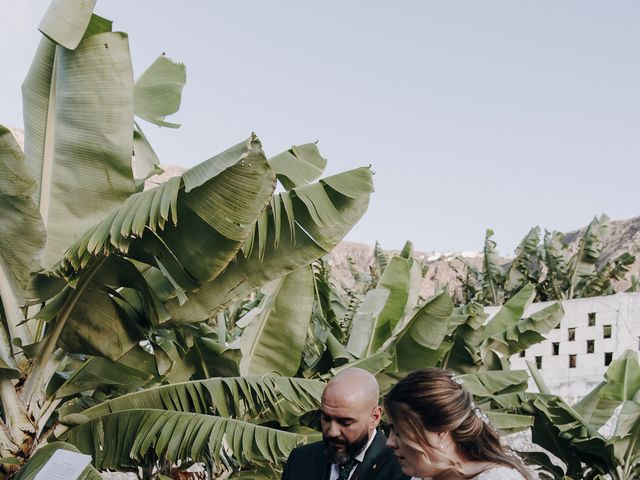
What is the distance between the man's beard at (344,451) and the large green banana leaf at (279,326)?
4.01 meters

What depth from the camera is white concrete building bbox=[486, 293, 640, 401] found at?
13344mm

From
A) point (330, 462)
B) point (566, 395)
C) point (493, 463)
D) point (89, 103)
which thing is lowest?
point (566, 395)

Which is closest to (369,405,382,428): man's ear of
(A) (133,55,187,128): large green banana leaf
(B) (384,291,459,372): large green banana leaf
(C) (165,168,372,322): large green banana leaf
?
(C) (165,168,372,322): large green banana leaf

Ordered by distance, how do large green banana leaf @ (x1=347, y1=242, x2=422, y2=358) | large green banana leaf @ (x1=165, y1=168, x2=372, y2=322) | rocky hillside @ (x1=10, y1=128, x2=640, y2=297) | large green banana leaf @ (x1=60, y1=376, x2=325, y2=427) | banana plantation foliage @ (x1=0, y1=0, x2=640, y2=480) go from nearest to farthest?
banana plantation foliage @ (x1=0, y1=0, x2=640, y2=480) < large green banana leaf @ (x1=165, y1=168, x2=372, y2=322) < large green banana leaf @ (x1=60, y1=376, x2=325, y2=427) < large green banana leaf @ (x1=347, y1=242, x2=422, y2=358) < rocky hillside @ (x1=10, y1=128, x2=640, y2=297)

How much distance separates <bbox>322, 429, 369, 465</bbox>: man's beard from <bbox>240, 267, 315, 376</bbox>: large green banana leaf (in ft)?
13.1

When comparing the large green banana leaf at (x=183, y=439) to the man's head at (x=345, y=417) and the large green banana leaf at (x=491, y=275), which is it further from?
the large green banana leaf at (x=491, y=275)

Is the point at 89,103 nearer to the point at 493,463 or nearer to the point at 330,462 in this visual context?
the point at 330,462

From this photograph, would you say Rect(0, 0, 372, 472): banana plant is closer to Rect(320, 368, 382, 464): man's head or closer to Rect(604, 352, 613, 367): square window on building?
Rect(320, 368, 382, 464): man's head

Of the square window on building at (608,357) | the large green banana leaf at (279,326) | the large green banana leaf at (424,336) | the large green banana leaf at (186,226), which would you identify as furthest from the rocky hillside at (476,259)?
the large green banana leaf at (186,226)

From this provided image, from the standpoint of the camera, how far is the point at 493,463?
7.64 feet

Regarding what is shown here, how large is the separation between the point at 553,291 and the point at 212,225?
12.4 meters

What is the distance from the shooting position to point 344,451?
340 centimetres

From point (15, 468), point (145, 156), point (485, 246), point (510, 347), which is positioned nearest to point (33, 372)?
point (15, 468)

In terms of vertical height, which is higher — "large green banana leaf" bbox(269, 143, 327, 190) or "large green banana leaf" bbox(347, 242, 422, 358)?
"large green banana leaf" bbox(269, 143, 327, 190)
